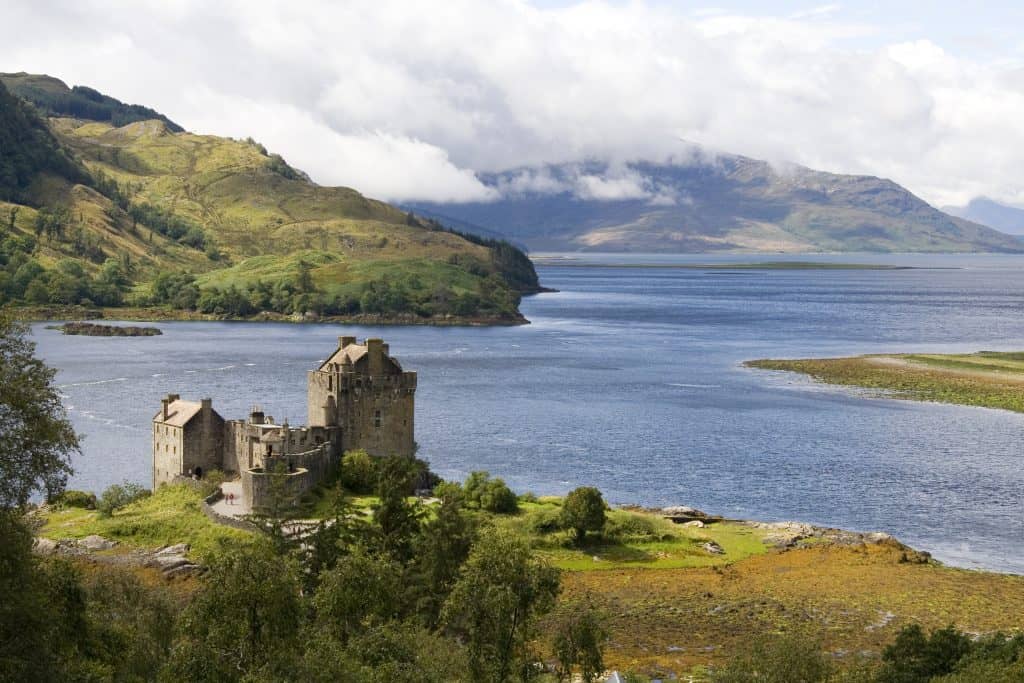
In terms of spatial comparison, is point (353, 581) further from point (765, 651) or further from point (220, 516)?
point (220, 516)

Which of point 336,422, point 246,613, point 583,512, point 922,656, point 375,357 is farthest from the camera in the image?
point 375,357

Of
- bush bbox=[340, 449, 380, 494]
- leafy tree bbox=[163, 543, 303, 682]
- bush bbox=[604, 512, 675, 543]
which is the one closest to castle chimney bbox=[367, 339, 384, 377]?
bush bbox=[340, 449, 380, 494]

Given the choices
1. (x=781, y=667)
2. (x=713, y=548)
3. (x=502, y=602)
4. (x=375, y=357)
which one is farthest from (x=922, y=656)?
(x=375, y=357)

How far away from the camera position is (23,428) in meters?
30.3

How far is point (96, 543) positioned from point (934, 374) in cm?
12254

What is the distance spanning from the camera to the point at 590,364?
172875 mm

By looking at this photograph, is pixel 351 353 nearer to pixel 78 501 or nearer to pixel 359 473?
pixel 359 473

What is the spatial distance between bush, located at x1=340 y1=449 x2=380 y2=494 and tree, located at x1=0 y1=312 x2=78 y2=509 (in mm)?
36620

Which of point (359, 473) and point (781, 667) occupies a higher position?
point (359, 473)

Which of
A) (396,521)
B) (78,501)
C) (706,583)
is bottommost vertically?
(706,583)

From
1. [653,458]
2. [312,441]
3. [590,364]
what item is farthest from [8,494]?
[590,364]

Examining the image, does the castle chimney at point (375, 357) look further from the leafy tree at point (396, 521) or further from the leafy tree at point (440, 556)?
the leafy tree at point (440, 556)

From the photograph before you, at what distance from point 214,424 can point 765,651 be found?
42493 millimetres

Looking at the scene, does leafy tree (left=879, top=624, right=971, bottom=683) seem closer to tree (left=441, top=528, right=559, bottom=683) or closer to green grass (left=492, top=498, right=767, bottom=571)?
tree (left=441, top=528, right=559, bottom=683)
